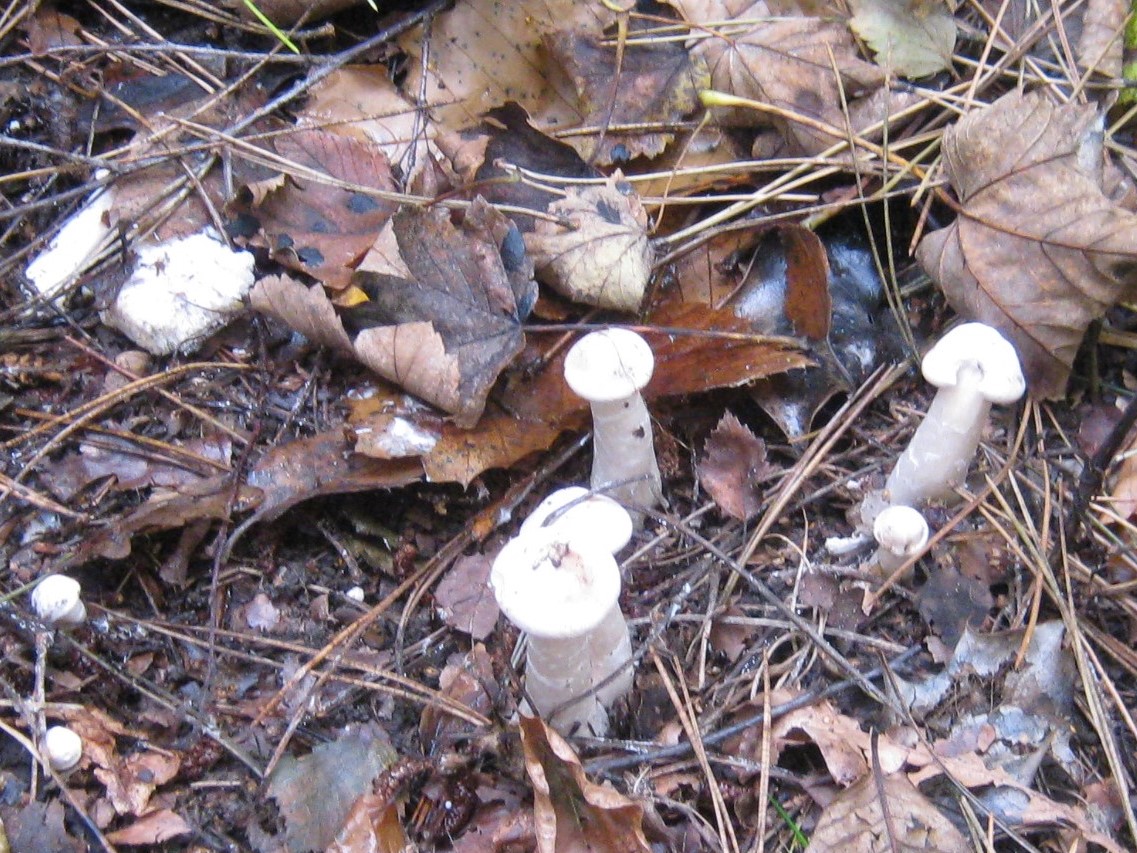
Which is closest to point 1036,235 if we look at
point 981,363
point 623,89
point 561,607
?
point 981,363

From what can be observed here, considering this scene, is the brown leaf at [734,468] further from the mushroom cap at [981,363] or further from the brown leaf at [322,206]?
the brown leaf at [322,206]

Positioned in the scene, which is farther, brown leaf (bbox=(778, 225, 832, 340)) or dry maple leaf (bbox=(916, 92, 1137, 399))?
brown leaf (bbox=(778, 225, 832, 340))

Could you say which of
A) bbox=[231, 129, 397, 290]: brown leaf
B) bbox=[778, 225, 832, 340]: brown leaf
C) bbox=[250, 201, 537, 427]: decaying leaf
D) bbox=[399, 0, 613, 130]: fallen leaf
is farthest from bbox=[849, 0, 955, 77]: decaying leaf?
bbox=[231, 129, 397, 290]: brown leaf

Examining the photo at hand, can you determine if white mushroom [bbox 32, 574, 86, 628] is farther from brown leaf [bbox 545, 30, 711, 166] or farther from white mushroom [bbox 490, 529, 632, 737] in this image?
brown leaf [bbox 545, 30, 711, 166]

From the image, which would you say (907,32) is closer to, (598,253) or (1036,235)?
(1036,235)

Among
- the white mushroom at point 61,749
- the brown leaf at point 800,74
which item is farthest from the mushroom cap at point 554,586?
the brown leaf at point 800,74
